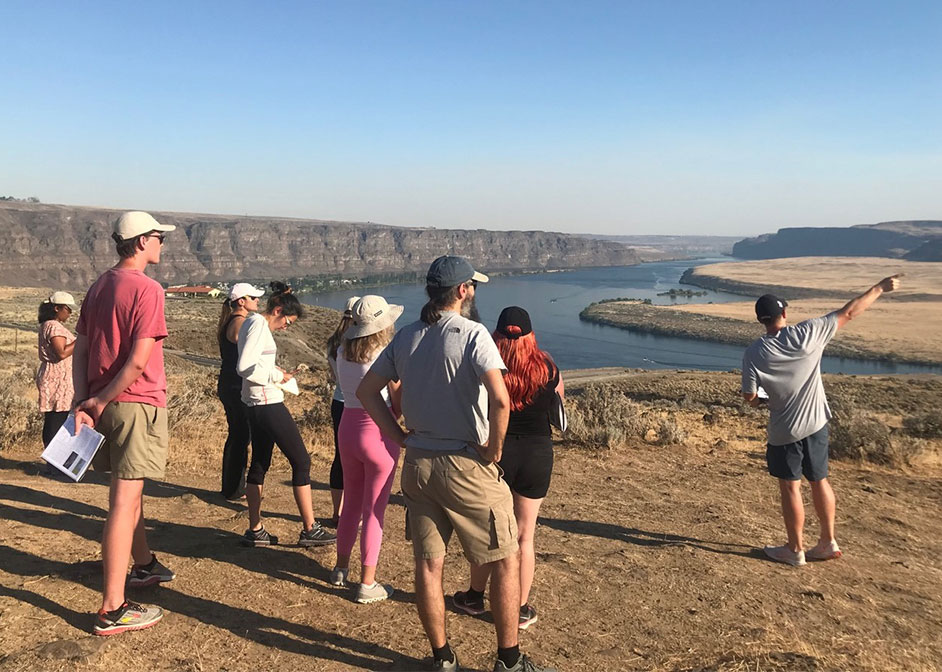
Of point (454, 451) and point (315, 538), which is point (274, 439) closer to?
point (315, 538)

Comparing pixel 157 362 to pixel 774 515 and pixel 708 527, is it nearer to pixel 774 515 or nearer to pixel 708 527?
pixel 708 527

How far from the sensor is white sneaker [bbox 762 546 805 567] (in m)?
4.60

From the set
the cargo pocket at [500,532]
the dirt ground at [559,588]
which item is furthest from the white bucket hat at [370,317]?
the dirt ground at [559,588]

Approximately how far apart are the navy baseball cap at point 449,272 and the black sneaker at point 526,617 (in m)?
1.85

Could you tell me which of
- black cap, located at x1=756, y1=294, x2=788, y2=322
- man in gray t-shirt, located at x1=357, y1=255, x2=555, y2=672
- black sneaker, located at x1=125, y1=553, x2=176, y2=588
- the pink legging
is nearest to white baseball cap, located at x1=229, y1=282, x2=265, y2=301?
the pink legging

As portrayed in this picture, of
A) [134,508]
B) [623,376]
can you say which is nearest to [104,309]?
[134,508]

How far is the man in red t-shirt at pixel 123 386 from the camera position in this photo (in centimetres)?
307

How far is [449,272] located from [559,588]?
2.27 m

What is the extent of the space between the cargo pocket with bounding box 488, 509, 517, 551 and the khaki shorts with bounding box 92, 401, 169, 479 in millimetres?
1601

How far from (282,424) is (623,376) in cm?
3419

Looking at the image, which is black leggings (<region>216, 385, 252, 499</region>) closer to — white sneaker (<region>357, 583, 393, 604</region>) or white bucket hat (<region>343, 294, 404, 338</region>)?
white bucket hat (<region>343, 294, 404, 338</region>)

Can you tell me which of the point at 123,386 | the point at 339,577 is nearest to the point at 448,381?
the point at 123,386

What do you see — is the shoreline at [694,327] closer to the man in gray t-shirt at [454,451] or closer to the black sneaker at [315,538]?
the black sneaker at [315,538]

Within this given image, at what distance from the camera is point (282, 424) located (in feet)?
14.1
